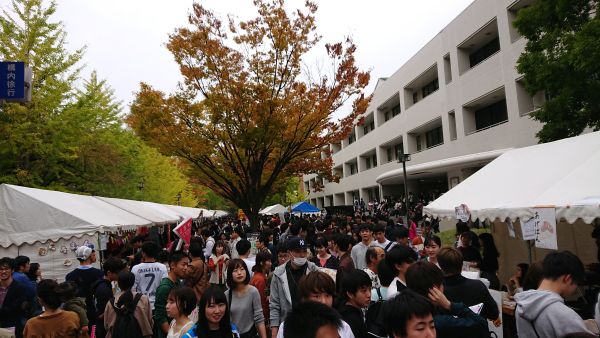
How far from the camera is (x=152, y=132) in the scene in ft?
41.5

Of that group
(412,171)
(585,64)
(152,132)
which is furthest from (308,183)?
(585,64)

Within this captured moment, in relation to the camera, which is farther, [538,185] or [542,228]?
[538,185]

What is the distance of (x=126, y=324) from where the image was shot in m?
4.14

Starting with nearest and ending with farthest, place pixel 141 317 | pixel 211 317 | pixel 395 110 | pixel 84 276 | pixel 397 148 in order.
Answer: pixel 211 317
pixel 141 317
pixel 84 276
pixel 397 148
pixel 395 110

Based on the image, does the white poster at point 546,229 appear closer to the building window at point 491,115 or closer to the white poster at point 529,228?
the white poster at point 529,228

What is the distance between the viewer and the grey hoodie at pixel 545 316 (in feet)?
8.38

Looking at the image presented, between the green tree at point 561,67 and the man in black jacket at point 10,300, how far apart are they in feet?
35.9

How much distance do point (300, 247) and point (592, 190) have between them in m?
4.22

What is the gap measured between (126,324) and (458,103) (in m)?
21.9

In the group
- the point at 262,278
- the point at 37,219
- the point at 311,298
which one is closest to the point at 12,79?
the point at 37,219

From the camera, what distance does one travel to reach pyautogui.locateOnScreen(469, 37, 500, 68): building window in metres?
20.8

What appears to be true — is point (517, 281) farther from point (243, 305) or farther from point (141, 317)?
point (141, 317)

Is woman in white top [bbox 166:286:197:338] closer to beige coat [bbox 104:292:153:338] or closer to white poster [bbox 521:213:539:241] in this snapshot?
beige coat [bbox 104:292:153:338]

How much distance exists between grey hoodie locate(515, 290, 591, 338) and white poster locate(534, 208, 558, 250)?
273cm
